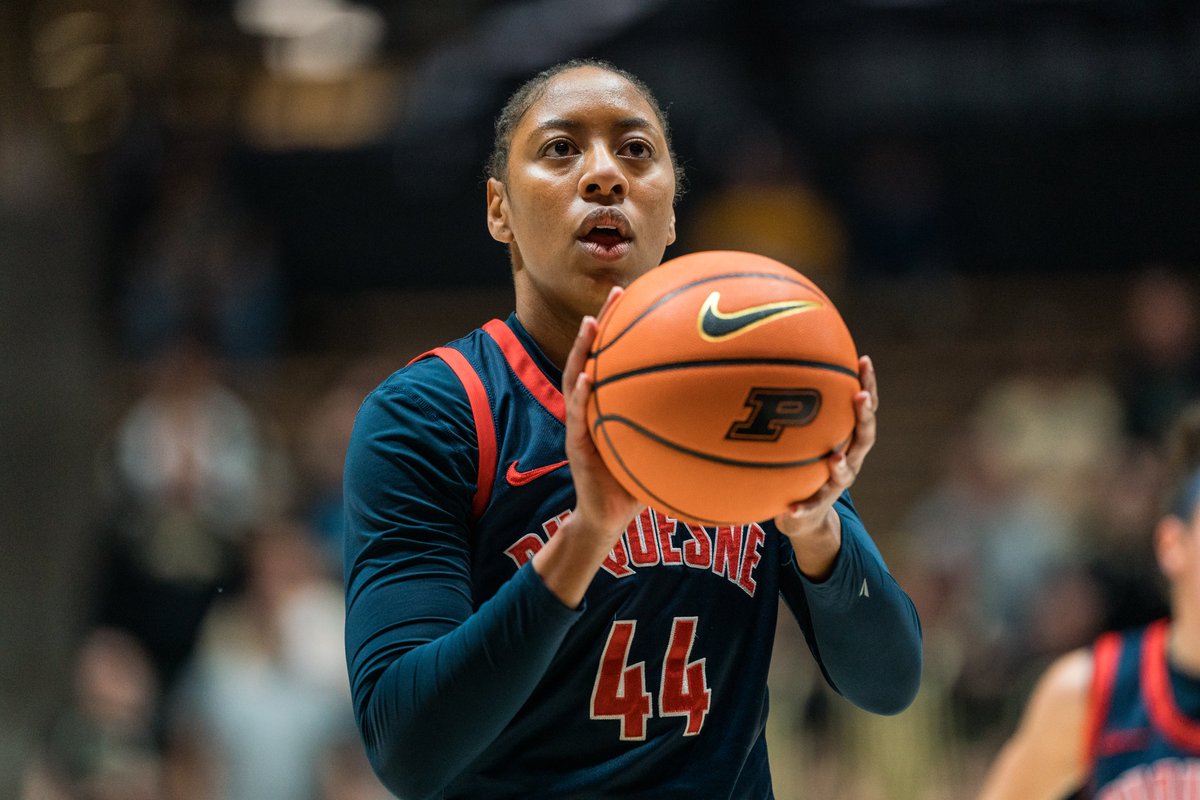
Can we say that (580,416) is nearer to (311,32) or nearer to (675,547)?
(675,547)

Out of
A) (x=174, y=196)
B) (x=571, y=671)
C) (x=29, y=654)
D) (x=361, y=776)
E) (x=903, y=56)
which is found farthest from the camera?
(x=903, y=56)

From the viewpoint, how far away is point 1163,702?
4383mm

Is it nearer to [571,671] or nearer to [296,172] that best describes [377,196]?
[296,172]

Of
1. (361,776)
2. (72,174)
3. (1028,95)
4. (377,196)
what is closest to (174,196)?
(72,174)

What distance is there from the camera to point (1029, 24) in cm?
1245

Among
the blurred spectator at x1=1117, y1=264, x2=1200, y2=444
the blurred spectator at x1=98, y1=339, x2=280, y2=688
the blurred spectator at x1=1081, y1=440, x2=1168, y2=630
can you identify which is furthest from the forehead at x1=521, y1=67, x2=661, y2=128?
the blurred spectator at x1=1117, y1=264, x2=1200, y2=444

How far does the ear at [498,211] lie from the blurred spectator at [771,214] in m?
7.97

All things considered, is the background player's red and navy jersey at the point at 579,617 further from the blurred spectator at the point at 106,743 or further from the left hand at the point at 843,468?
the blurred spectator at the point at 106,743

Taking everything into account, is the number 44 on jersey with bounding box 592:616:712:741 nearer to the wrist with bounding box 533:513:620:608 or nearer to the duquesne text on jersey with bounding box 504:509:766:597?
the duquesne text on jersey with bounding box 504:509:766:597

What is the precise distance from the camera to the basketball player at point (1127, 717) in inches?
170

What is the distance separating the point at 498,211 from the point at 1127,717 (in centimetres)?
241

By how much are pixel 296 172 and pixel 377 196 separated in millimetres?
638

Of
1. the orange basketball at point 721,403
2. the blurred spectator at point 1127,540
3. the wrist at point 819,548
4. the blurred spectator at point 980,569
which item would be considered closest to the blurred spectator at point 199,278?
the blurred spectator at point 980,569

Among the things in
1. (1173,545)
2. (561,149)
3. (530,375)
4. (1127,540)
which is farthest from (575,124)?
(1127,540)
